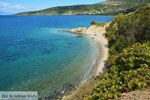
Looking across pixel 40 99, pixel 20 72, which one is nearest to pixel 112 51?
pixel 20 72

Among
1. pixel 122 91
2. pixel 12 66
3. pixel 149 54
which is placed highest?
pixel 149 54

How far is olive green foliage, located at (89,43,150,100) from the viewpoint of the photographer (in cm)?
2106

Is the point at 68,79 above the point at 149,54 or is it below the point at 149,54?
below

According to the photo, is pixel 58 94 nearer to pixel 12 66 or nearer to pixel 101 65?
pixel 101 65

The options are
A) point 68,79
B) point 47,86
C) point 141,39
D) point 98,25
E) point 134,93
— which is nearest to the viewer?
point 134,93

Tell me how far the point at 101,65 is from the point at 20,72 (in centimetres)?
1303

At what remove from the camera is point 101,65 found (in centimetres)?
4319

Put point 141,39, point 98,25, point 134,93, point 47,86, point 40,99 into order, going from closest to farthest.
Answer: point 134,93 → point 40,99 → point 47,86 → point 141,39 → point 98,25

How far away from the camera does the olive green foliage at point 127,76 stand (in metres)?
21.1

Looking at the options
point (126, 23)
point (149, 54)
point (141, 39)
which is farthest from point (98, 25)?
point (149, 54)

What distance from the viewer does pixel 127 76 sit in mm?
22750

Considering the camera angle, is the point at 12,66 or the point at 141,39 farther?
the point at 12,66

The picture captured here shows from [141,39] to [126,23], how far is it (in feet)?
24.6

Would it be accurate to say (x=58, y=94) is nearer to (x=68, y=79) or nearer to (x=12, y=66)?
(x=68, y=79)
